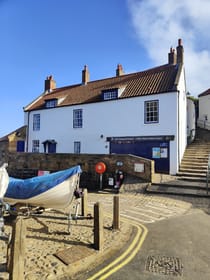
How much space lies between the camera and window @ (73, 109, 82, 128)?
811 inches

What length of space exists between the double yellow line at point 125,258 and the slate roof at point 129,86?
41.6 ft

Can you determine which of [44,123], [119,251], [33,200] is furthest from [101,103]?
[119,251]

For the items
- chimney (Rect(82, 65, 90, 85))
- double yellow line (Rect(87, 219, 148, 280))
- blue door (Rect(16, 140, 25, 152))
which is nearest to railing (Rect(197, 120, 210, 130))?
chimney (Rect(82, 65, 90, 85))

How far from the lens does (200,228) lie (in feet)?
22.1

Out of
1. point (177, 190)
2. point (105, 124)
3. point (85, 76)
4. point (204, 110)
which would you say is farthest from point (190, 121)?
point (85, 76)

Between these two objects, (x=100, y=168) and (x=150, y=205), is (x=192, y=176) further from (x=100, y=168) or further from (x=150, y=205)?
(x=100, y=168)

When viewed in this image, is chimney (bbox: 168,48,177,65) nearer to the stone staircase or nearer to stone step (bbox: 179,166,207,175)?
the stone staircase

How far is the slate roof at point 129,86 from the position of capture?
17.3m

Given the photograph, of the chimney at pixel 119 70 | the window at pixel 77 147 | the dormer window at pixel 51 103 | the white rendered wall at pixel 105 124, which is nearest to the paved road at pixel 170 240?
the white rendered wall at pixel 105 124

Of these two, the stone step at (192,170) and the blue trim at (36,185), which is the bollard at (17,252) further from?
the stone step at (192,170)

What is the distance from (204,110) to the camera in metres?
25.3

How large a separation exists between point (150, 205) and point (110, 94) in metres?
12.2

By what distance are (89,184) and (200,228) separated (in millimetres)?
9613

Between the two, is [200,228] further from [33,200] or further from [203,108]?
[203,108]
